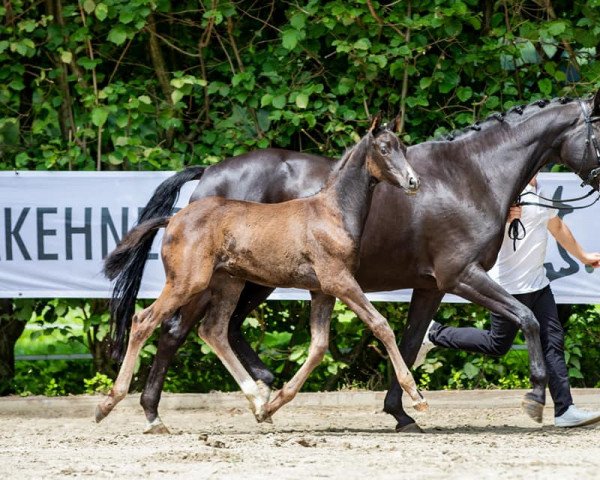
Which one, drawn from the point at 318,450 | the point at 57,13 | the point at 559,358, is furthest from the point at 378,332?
the point at 57,13

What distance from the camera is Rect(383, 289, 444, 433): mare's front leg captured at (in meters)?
7.33

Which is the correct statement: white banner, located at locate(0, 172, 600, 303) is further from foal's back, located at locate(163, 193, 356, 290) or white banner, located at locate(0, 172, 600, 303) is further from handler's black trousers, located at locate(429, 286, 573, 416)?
foal's back, located at locate(163, 193, 356, 290)

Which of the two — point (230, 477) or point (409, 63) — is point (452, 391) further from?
point (230, 477)

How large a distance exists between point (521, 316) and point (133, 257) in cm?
242

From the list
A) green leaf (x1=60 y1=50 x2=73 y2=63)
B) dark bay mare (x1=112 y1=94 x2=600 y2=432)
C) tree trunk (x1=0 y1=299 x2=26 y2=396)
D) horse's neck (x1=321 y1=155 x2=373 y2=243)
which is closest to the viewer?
horse's neck (x1=321 y1=155 x2=373 y2=243)

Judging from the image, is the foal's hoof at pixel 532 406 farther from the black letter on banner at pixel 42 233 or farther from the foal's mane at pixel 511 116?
the black letter on banner at pixel 42 233

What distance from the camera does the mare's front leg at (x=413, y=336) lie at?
289 inches

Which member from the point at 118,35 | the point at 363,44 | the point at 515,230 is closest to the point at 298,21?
the point at 363,44

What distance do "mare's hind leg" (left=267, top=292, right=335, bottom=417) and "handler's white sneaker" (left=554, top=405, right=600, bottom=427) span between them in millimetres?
1623

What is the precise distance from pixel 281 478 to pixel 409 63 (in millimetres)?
4650

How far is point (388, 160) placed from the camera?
6.52m

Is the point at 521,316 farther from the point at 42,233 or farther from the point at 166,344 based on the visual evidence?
the point at 42,233

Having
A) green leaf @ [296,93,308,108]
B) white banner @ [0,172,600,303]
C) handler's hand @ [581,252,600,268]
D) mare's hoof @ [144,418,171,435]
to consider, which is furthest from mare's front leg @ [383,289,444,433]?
green leaf @ [296,93,308,108]

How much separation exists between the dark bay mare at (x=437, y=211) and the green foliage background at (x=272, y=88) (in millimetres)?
1443
